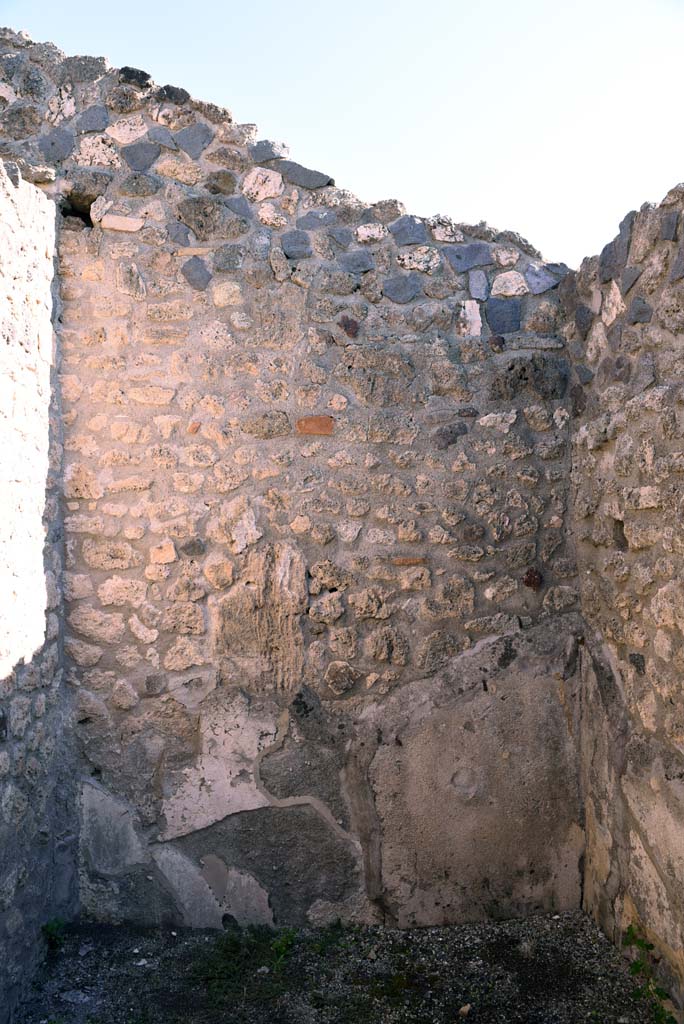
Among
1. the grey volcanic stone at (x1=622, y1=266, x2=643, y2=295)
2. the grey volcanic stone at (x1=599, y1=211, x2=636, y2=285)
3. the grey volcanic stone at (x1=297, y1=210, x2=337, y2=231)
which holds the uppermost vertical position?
the grey volcanic stone at (x1=297, y1=210, x2=337, y2=231)

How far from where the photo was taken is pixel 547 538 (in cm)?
324

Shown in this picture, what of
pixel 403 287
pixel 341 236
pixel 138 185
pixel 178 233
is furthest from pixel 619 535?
pixel 138 185

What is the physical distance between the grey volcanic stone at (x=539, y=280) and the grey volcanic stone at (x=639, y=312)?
0.57m

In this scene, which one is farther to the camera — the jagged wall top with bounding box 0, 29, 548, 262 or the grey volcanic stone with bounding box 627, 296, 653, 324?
the jagged wall top with bounding box 0, 29, 548, 262

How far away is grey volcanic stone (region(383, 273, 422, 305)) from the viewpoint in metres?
3.33

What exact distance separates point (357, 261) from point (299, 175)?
407 millimetres

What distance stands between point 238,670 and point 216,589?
0.30 meters

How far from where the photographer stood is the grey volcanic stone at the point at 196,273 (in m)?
3.21

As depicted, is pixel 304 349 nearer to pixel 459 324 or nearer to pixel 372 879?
pixel 459 324

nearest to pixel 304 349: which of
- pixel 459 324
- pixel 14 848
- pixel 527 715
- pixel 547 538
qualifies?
pixel 459 324

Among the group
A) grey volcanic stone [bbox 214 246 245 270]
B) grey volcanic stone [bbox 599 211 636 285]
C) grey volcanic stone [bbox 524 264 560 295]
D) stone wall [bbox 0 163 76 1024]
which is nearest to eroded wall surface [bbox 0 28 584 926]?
grey volcanic stone [bbox 214 246 245 270]

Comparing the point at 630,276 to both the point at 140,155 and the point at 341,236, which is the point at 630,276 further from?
the point at 140,155

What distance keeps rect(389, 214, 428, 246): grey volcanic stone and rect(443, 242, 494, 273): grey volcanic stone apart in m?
0.11

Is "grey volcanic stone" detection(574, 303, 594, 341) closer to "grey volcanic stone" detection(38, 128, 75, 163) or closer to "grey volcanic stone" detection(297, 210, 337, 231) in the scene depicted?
"grey volcanic stone" detection(297, 210, 337, 231)
